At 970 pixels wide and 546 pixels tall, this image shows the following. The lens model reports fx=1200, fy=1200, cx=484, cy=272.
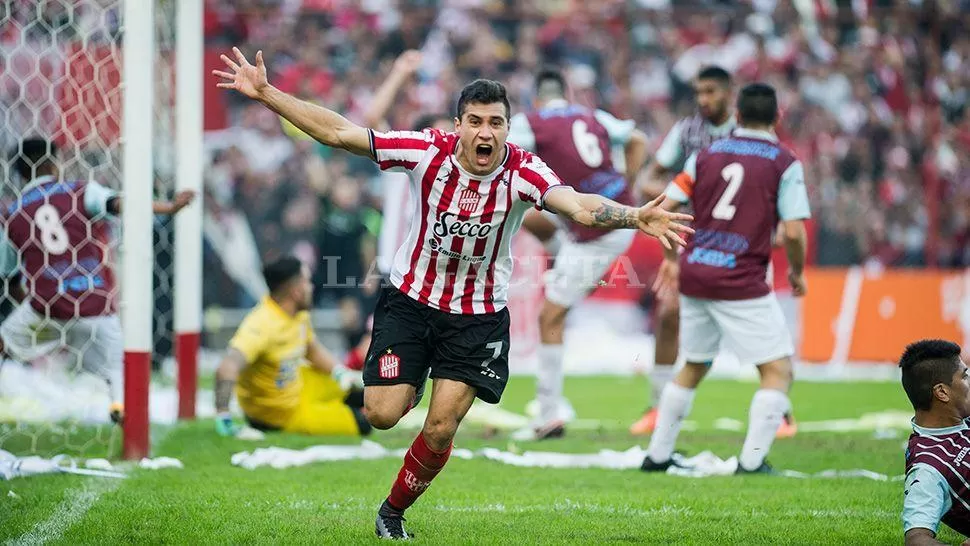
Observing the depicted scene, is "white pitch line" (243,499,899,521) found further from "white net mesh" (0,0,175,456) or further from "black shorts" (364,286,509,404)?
"white net mesh" (0,0,175,456)

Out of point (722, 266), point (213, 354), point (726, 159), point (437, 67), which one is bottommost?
point (213, 354)

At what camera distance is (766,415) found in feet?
24.9

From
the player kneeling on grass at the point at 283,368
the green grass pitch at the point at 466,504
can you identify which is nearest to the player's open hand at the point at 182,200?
the player kneeling on grass at the point at 283,368

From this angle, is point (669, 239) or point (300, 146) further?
point (300, 146)

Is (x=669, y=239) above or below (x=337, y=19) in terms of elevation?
below

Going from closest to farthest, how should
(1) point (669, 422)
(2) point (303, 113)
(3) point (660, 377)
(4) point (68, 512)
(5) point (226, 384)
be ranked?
(2) point (303, 113)
(4) point (68, 512)
(1) point (669, 422)
(5) point (226, 384)
(3) point (660, 377)

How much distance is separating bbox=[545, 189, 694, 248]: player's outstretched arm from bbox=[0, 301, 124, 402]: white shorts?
14.9 ft

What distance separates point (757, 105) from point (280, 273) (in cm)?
389

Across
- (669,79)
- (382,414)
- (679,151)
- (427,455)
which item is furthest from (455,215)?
(669,79)

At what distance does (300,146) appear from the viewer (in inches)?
711

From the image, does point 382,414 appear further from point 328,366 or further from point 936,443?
point 328,366

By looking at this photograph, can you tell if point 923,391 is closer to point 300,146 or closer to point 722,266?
→ point 722,266

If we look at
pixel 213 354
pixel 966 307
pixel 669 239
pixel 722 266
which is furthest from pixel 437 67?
pixel 669 239

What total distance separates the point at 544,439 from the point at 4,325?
13.6 feet
